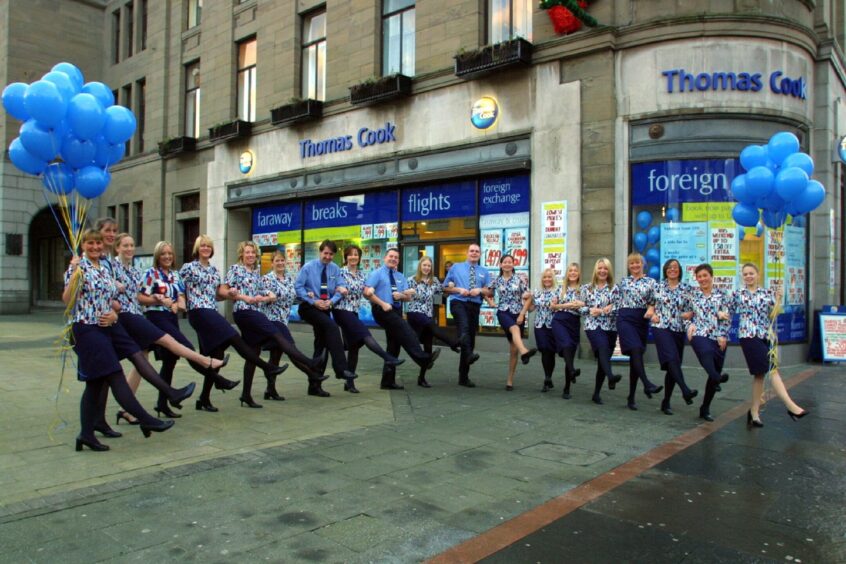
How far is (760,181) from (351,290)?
200 inches

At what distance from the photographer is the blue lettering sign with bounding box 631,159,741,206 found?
11281mm

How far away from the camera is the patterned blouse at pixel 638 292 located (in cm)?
761

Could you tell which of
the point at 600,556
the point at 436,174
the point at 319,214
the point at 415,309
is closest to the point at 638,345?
the point at 415,309

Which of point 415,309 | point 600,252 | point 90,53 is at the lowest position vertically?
point 415,309

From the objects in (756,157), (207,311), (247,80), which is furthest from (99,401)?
(247,80)

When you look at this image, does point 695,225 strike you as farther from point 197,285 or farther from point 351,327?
point 197,285

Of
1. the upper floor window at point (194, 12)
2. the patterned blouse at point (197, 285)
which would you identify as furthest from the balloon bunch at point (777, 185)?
the upper floor window at point (194, 12)

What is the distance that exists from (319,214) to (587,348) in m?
8.65

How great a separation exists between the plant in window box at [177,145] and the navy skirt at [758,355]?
18898 millimetres

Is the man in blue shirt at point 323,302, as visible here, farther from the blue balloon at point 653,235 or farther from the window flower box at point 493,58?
the window flower box at point 493,58

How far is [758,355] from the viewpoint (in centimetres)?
684

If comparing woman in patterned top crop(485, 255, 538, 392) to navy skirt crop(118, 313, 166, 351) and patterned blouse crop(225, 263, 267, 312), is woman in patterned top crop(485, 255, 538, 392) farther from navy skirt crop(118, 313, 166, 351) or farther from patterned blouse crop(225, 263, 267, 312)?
navy skirt crop(118, 313, 166, 351)

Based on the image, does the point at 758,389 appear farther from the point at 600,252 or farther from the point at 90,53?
the point at 90,53

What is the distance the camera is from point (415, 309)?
914cm
